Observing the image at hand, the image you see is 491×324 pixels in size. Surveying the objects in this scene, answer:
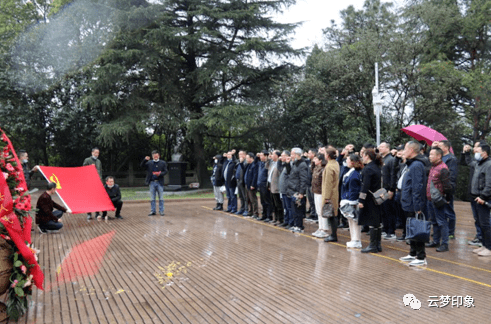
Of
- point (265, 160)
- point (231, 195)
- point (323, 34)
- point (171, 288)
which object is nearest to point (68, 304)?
point (171, 288)

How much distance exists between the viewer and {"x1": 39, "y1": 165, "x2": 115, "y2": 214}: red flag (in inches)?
423

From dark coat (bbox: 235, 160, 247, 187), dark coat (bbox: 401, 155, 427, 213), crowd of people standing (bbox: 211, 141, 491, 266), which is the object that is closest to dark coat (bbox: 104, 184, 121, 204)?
dark coat (bbox: 235, 160, 247, 187)

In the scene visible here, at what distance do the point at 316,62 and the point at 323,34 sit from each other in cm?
717

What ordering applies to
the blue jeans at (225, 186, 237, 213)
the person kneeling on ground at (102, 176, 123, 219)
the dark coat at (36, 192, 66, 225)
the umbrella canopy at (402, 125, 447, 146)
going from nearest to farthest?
1. the umbrella canopy at (402, 125, 447, 146)
2. the dark coat at (36, 192, 66, 225)
3. the person kneeling on ground at (102, 176, 123, 219)
4. the blue jeans at (225, 186, 237, 213)

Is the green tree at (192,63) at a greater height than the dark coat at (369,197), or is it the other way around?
the green tree at (192,63)

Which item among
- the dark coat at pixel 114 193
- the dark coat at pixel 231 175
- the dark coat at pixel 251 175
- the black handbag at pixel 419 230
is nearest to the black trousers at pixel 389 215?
the black handbag at pixel 419 230

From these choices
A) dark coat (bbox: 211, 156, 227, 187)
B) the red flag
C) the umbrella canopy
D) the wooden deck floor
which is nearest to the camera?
the wooden deck floor

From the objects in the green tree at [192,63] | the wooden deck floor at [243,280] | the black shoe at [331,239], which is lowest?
the wooden deck floor at [243,280]

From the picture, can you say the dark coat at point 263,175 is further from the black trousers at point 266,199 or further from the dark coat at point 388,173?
the dark coat at point 388,173

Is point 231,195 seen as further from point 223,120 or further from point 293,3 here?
point 293,3

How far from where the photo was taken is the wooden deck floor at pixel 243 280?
14.0 ft

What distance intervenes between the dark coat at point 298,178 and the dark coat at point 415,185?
2680mm

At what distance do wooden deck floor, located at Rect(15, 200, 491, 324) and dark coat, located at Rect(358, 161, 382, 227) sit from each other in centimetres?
64

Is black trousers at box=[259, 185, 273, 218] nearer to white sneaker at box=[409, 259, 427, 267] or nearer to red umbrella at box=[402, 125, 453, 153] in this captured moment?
red umbrella at box=[402, 125, 453, 153]
